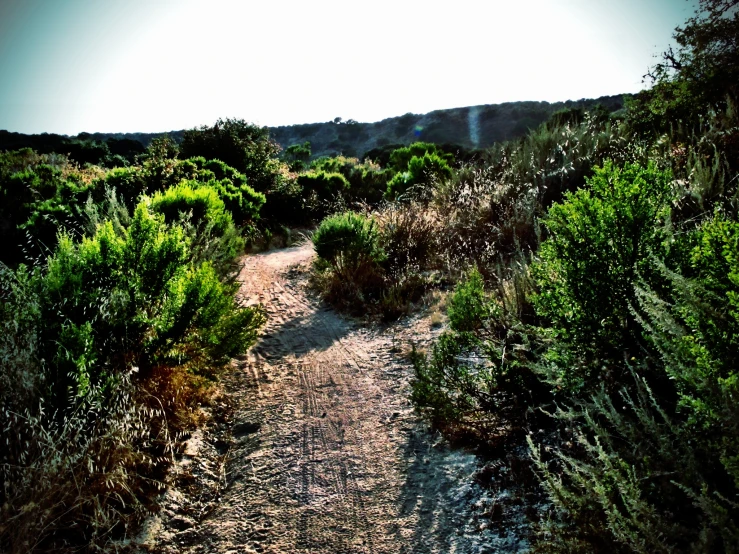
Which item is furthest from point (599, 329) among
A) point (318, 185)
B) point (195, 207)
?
point (318, 185)

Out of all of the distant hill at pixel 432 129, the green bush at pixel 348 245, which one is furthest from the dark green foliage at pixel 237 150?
the distant hill at pixel 432 129

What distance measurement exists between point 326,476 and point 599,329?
1982 mm

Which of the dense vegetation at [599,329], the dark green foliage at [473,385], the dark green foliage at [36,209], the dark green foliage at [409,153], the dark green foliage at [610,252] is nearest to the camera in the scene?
the dense vegetation at [599,329]

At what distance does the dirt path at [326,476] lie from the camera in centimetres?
254

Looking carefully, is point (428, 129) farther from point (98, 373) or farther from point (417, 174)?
point (98, 373)

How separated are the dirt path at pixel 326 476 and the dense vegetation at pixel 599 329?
1.14 feet

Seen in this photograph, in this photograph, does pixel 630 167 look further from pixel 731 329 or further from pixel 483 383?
pixel 483 383

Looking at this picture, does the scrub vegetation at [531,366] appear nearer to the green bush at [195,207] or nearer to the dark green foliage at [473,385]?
the dark green foliage at [473,385]

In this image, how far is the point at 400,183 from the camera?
43.9 ft

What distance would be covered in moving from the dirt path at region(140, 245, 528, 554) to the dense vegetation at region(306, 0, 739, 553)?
1.14 ft

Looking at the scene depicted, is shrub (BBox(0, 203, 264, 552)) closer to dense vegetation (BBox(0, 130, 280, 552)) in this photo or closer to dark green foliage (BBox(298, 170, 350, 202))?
dense vegetation (BBox(0, 130, 280, 552))

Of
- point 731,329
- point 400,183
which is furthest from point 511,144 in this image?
point 731,329

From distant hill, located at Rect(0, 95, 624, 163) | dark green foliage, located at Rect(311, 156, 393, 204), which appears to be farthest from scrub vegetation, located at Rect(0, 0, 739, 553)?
distant hill, located at Rect(0, 95, 624, 163)

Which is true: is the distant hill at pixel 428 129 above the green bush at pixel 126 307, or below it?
above
